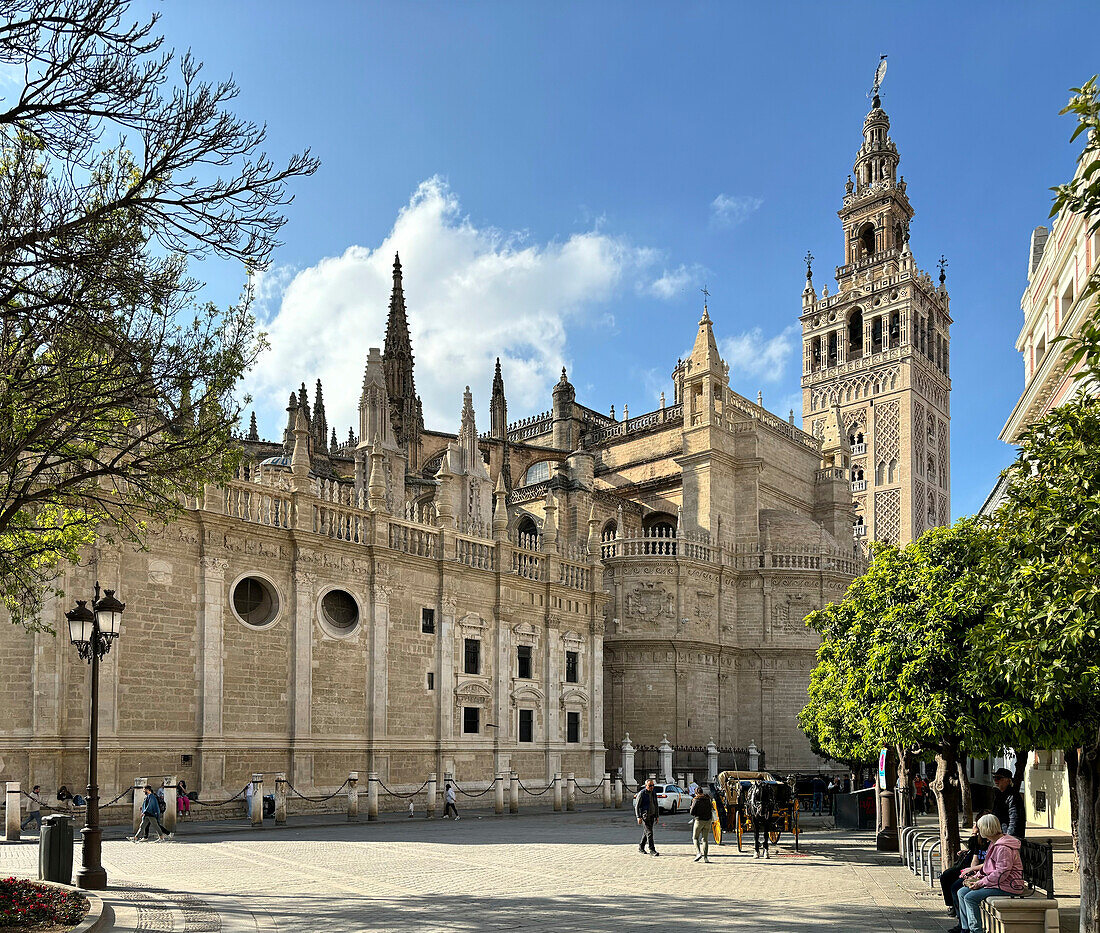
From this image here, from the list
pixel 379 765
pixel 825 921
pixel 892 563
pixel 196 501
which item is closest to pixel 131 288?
pixel 825 921

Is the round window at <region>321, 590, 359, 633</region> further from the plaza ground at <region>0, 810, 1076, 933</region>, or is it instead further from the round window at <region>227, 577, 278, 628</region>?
the plaza ground at <region>0, 810, 1076, 933</region>

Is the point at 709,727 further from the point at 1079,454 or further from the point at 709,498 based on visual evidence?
the point at 1079,454

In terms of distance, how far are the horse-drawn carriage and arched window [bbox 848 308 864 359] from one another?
191 feet

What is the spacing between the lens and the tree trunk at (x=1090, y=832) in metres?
10.1

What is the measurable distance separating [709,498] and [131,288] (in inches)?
1415

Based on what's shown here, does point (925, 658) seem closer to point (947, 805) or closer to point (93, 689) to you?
point (947, 805)

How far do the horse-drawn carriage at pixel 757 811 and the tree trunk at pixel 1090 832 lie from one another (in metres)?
9.19

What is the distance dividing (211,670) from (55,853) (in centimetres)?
1156

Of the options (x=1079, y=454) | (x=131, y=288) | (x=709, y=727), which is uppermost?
(x=131, y=288)

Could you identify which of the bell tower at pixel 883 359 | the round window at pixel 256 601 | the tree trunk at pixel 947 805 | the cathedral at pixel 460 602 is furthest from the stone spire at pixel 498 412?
the tree trunk at pixel 947 805

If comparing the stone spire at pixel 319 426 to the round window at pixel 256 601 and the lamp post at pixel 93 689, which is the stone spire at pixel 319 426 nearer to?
the round window at pixel 256 601

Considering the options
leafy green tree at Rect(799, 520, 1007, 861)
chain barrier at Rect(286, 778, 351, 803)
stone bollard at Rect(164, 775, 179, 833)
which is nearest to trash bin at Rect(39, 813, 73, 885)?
stone bollard at Rect(164, 775, 179, 833)

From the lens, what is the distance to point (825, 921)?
1227 centimetres

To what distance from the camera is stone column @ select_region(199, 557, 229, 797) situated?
24.3m
